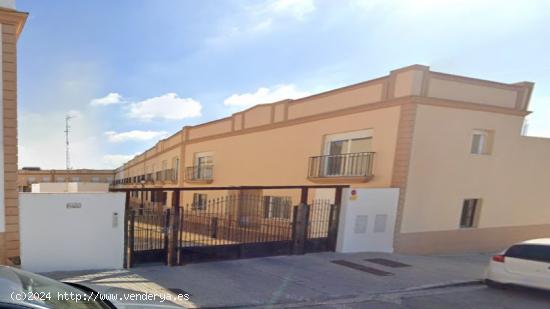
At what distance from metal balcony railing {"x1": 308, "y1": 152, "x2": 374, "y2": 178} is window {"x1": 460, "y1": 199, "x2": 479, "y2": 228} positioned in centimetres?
399

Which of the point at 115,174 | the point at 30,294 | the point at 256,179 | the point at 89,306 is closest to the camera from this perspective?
the point at 30,294

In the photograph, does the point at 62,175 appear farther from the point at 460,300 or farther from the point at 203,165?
the point at 460,300

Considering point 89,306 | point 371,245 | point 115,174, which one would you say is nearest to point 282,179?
point 371,245

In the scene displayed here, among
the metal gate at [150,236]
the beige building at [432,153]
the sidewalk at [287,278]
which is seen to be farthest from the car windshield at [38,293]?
the beige building at [432,153]

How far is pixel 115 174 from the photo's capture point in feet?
174

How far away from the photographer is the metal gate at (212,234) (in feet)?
21.6

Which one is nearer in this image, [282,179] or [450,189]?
[450,189]

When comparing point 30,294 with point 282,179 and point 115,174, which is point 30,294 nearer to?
point 282,179

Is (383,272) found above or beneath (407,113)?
Result: beneath

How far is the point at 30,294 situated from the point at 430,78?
10235 millimetres

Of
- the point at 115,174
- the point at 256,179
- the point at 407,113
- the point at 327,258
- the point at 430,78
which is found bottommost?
the point at 115,174

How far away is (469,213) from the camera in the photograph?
36.2 feet

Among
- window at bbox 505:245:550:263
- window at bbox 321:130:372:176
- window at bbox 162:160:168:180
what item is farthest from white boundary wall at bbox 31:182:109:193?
window at bbox 505:245:550:263

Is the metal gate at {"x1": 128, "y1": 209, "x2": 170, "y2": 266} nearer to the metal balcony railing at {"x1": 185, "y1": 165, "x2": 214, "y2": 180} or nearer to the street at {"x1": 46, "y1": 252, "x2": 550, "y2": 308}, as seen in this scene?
the street at {"x1": 46, "y1": 252, "x2": 550, "y2": 308}
